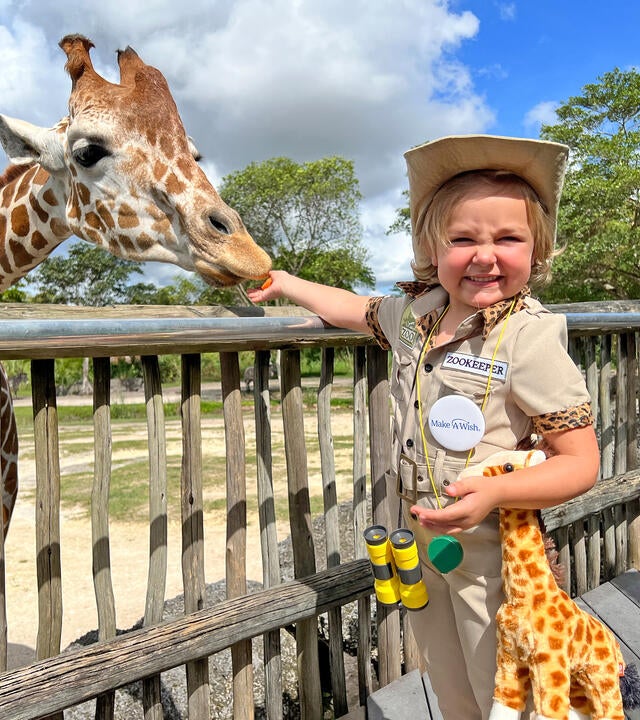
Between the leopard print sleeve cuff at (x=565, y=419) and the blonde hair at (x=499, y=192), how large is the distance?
0.37 metres

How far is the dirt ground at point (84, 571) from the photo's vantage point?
496 cm

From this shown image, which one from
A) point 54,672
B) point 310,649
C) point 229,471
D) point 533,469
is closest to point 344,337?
point 229,471

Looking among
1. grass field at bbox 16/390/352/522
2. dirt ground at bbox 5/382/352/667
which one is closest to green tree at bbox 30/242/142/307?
grass field at bbox 16/390/352/522

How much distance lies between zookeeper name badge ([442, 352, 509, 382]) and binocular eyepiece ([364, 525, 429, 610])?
39 centimetres

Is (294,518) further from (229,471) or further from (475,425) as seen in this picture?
(475,425)

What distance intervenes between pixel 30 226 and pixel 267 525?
7.07 ft

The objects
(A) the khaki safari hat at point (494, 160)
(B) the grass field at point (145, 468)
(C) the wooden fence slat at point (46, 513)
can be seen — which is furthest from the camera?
(B) the grass field at point (145, 468)

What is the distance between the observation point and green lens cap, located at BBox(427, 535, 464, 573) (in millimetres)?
1354

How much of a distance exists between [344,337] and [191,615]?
37.4 inches

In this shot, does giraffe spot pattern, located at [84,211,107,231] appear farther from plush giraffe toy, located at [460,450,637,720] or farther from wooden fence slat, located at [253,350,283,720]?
plush giraffe toy, located at [460,450,637,720]

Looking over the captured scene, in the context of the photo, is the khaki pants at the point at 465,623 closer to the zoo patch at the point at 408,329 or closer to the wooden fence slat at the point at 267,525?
the zoo patch at the point at 408,329

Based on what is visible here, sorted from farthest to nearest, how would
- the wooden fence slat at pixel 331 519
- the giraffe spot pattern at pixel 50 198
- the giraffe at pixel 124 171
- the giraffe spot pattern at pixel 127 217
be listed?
the giraffe spot pattern at pixel 50 198 < the giraffe spot pattern at pixel 127 217 < the giraffe at pixel 124 171 < the wooden fence slat at pixel 331 519

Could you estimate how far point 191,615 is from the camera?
1836mm

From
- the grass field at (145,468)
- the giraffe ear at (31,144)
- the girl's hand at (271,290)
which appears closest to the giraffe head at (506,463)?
the girl's hand at (271,290)
